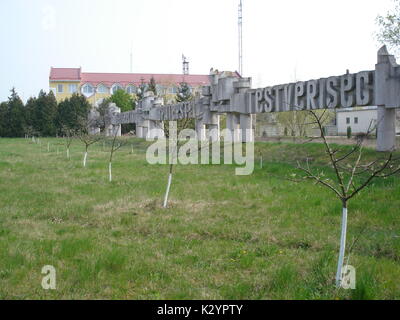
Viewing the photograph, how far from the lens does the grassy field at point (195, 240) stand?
5.38 meters

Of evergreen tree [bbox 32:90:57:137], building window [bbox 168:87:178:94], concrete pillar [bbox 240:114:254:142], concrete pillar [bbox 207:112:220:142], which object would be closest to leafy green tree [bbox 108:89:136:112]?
building window [bbox 168:87:178:94]

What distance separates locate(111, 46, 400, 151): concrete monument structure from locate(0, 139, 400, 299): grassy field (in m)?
2.09

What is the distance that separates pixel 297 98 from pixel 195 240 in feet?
42.5

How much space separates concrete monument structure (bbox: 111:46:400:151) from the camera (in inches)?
580

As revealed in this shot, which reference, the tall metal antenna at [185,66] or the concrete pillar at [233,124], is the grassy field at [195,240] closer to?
the concrete pillar at [233,124]

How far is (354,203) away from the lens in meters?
9.84

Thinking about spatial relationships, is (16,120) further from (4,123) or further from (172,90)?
(172,90)

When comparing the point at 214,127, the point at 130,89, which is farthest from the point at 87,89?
the point at 214,127

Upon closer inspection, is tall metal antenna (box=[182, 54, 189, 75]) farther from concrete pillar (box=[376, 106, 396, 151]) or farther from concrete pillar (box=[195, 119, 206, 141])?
concrete pillar (box=[376, 106, 396, 151])

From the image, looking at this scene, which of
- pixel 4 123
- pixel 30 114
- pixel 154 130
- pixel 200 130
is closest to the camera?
pixel 200 130

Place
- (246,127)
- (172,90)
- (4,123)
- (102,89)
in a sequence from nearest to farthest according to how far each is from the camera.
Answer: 1. (246,127)
2. (4,123)
3. (172,90)
4. (102,89)

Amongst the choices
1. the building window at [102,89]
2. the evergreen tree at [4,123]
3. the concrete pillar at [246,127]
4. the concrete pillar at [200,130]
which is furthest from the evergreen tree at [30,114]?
the concrete pillar at [246,127]

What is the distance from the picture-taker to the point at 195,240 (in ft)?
24.7

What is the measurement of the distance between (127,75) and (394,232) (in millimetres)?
74315
